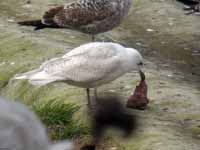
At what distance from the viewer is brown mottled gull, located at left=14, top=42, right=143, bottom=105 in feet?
16.4

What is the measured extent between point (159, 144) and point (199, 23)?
4942 mm

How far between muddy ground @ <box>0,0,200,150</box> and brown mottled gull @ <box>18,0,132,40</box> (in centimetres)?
27

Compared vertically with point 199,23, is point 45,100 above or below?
above

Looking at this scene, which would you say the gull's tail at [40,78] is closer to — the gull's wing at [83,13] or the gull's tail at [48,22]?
the gull's wing at [83,13]

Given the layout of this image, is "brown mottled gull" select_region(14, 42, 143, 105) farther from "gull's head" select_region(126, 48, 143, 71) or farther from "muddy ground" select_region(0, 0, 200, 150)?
"muddy ground" select_region(0, 0, 200, 150)

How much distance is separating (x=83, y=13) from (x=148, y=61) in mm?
930

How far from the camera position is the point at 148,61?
7.36 meters

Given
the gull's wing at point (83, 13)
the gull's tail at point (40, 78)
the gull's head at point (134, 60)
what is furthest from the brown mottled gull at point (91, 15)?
the gull's tail at point (40, 78)

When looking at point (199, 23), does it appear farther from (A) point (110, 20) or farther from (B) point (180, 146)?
(B) point (180, 146)

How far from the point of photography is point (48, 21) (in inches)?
292

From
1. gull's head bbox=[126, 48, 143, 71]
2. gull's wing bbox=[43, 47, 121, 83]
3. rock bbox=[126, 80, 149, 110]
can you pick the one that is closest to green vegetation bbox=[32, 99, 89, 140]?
gull's wing bbox=[43, 47, 121, 83]

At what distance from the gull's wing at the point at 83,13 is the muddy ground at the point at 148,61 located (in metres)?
0.28

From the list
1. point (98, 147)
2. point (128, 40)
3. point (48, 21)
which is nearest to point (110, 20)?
point (48, 21)

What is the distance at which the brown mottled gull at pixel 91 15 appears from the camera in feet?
23.6
